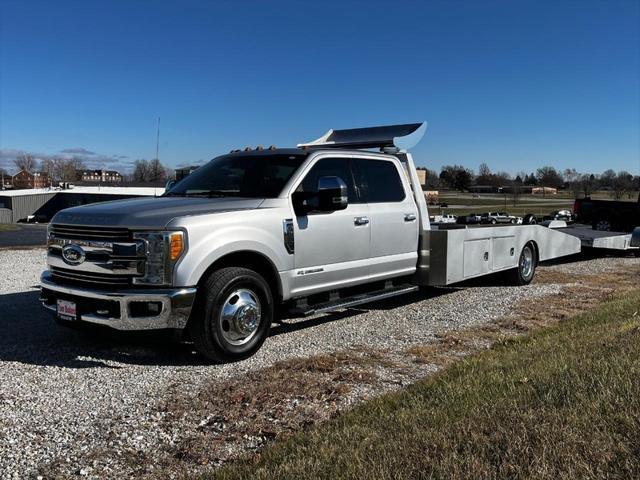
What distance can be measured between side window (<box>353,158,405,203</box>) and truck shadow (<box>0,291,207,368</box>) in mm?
2650

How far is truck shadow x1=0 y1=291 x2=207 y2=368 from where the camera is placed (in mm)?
5234

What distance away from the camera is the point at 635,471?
2.79 meters

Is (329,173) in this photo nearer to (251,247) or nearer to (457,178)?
(251,247)

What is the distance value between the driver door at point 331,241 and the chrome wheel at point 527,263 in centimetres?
442

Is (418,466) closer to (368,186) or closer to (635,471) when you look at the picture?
(635,471)

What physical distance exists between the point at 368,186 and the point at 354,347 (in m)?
1.97

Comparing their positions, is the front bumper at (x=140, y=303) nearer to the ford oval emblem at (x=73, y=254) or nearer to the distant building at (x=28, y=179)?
the ford oval emblem at (x=73, y=254)

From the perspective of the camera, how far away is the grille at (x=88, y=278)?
497 centimetres

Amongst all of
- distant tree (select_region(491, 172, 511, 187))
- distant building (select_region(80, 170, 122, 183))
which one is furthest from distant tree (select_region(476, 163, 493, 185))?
distant building (select_region(80, 170, 122, 183))

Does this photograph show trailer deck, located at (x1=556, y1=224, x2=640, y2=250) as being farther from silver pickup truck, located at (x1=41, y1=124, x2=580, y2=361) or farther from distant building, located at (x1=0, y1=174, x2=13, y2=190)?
distant building, located at (x1=0, y1=174, x2=13, y2=190)

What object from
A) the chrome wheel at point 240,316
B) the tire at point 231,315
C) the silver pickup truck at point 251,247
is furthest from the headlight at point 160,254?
the chrome wheel at point 240,316

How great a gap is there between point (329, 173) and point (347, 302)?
4.60 feet

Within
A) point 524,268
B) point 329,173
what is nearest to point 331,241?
point 329,173

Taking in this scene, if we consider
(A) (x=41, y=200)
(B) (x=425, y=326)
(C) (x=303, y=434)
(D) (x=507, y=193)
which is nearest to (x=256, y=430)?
(C) (x=303, y=434)
